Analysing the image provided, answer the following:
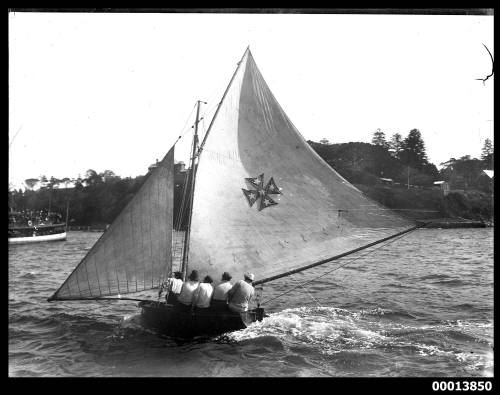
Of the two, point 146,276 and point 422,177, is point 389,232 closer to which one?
point 146,276

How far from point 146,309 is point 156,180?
4.17 m

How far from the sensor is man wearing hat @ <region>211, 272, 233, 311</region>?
13.1m

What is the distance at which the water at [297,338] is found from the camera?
11.8m

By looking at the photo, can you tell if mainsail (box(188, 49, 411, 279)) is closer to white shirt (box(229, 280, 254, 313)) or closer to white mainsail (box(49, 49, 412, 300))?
white mainsail (box(49, 49, 412, 300))

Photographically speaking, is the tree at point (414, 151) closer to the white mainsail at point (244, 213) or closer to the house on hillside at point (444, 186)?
the house on hillside at point (444, 186)

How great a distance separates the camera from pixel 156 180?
539 inches

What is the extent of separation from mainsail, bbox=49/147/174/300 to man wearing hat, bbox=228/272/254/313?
8.74ft

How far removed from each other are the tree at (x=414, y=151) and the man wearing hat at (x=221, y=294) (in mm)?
110509

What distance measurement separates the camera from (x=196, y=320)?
12.8 m

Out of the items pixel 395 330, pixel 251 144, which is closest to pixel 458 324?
pixel 395 330
